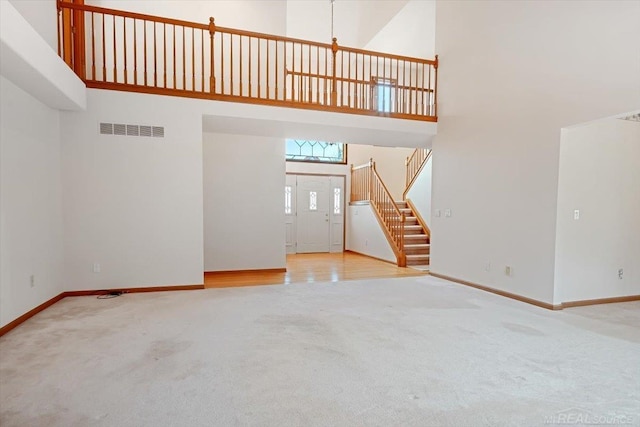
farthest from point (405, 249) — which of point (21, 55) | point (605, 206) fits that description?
point (21, 55)

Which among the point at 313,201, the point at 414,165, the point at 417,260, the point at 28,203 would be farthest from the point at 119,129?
the point at 414,165

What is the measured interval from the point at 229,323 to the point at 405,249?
15.4 feet

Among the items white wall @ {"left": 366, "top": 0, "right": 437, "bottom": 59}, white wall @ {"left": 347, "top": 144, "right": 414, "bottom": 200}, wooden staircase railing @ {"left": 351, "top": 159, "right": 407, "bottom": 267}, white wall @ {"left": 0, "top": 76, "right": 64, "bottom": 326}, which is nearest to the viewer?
white wall @ {"left": 0, "top": 76, "right": 64, "bottom": 326}

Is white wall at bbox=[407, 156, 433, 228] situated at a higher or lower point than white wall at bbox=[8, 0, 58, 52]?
lower

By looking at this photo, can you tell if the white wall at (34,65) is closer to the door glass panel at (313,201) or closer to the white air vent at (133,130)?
the white air vent at (133,130)

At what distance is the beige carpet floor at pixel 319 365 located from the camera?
191 cm

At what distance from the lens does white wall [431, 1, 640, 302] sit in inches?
137

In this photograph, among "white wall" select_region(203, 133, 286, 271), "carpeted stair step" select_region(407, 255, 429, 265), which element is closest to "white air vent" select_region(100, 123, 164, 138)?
"white wall" select_region(203, 133, 286, 271)

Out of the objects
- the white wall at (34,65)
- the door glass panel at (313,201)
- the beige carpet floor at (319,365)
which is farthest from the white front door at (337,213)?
the white wall at (34,65)

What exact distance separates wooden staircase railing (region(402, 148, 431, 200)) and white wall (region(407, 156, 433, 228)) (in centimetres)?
11

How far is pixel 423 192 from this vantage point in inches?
310

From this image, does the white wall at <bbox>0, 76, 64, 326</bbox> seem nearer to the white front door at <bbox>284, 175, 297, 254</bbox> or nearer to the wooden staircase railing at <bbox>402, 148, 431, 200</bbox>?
the white front door at <bbox>284, 175, 297, 254</bbox>

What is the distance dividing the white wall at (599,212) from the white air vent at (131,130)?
4938mm

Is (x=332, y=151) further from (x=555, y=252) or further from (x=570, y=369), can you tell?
(x=570, y=369)
